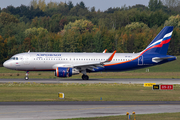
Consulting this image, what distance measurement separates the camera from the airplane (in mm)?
49678

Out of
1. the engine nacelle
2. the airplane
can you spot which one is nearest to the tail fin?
the airplane

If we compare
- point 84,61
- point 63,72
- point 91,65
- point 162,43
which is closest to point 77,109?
point 63,72

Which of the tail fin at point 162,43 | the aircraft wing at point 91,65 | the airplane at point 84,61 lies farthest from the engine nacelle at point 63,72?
the tail fin at point 162,43

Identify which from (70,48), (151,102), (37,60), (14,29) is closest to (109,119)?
(151,102)

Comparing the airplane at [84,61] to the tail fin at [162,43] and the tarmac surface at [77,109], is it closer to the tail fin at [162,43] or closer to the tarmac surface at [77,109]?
the tail fin at [162,43]

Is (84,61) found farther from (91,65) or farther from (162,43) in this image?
(162,43)

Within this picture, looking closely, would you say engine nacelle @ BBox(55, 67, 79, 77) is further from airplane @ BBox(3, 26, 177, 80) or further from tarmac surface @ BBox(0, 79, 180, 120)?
tarmac surface @ BBox(0, 79, 180, 120)

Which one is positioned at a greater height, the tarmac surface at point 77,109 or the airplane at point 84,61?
the airplane at point 84,61

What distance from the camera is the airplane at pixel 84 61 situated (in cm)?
4968

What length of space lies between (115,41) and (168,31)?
240ft

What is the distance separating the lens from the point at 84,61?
2019 inches

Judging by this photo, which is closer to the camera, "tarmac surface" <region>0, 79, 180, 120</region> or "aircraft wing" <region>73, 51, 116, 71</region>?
"tarmac surface" <region>0, 79, 180, 120</region>

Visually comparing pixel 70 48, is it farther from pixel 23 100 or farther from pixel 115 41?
pixel 23 100

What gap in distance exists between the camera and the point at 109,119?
20.0 meters
